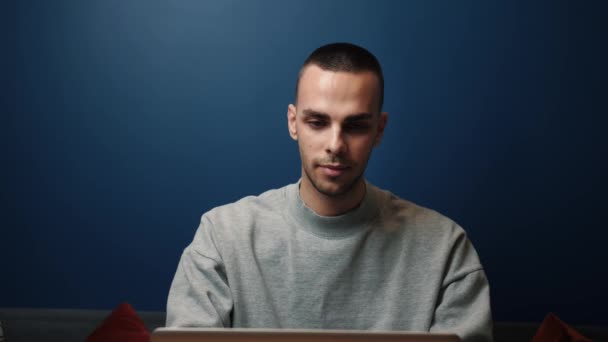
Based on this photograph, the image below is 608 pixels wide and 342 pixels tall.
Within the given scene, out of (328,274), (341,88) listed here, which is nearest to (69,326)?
(328,274)

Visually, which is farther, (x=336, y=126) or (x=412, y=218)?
(x=412, y=218)

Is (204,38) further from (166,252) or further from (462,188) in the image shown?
(462,188)

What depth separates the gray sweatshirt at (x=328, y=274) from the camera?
148cm

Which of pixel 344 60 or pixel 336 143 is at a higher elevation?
pixel 344 60

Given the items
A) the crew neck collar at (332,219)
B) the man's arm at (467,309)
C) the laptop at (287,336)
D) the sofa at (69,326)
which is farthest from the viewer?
the sofa at (69,326)

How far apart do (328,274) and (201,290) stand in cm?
30

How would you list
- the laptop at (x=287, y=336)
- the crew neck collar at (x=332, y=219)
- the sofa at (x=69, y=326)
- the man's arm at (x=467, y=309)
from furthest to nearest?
the sofa at (x=69, y=326), the crew neck collar at (x=332, y=219), the man's arm at (x=467, y=309), the laptop at (x=287, y=336)

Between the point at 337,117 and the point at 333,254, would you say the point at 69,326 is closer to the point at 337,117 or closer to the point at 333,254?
the point at 333,254

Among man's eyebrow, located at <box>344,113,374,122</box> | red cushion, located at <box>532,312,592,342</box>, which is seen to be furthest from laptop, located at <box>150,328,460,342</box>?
red cushion, located at <box>532,312,592,342</box>

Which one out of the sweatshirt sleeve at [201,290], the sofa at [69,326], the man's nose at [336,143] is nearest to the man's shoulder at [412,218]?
the man's nose at [336,143]

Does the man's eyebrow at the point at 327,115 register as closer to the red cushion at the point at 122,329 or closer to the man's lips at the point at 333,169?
the man's lips at the point at 333,169

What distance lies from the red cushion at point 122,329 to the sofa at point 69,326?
365 mm

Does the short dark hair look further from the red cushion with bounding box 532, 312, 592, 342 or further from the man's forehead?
the red cushion with bounding box 532, 312, 592, 342

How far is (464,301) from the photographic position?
146 cm
